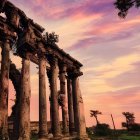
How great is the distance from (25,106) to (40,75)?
5482 millimetres

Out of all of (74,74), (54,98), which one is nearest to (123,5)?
(54,98)

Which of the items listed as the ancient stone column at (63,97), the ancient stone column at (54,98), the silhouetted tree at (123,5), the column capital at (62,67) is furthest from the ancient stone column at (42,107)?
the silhouetted tree at (123,5)

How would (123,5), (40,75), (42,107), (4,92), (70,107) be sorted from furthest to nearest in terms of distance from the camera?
(70,107)
(40,75)
(42,107)
(4,92)
(123,5)

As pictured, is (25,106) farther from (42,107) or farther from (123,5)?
(123,5)

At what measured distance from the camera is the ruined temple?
59.9 feet

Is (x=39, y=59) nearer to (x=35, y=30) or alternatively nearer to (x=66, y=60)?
(x=35, y=30)

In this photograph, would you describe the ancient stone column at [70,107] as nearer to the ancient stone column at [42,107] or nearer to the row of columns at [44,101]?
the row of columns at [44,101]

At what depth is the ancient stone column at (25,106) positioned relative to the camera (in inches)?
705

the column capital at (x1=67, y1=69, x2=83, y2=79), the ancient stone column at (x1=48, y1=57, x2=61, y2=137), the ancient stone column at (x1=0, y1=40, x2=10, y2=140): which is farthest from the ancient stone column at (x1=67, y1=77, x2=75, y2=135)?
the ancient stone column at (x1=0, y1=40, x2=10, y2=140)

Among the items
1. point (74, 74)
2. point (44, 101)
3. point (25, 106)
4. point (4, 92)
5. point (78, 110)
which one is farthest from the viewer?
point (74, 74)

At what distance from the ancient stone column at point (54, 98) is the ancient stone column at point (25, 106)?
597cm

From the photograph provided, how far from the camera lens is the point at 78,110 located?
28.9 meters

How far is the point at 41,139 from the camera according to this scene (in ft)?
69.6

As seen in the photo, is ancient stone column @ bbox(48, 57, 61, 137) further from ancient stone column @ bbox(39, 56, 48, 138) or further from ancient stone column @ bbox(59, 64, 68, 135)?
ancient stone column @ bbox(39, 56, 48, 138)
